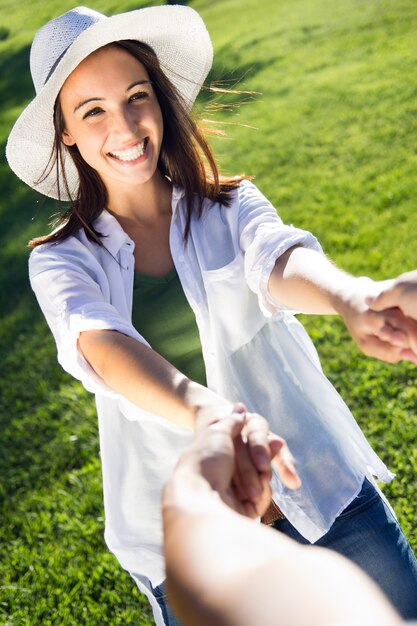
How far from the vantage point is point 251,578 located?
2.67ft

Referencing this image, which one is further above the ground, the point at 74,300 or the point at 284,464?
the point at 284,464

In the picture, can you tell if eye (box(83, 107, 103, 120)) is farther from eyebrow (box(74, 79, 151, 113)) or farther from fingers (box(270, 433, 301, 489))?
fingers (box(270, 433, 301, 489))

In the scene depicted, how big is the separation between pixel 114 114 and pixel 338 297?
907 millimetres

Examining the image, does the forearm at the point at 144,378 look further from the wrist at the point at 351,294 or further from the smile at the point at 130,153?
the smile at the point at 130,153

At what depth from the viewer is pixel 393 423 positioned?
415 centimetres

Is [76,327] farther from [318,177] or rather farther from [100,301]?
[318,177]

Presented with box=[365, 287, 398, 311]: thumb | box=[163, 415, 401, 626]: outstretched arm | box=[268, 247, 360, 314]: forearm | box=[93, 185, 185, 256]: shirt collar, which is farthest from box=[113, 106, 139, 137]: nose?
box=[163, 415, 401, 626]: outstretched arm

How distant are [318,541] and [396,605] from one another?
26 cm

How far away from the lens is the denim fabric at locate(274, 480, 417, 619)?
229 centimetres

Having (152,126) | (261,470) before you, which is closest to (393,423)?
(152,126)

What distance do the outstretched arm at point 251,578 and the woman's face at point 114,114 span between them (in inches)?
60.7

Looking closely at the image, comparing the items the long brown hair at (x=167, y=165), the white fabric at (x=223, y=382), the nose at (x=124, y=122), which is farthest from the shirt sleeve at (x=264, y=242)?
the nose at (x=124, y=122)

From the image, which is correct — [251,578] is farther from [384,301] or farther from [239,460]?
[384,301]

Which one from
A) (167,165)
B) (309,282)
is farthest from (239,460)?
(167,165)
